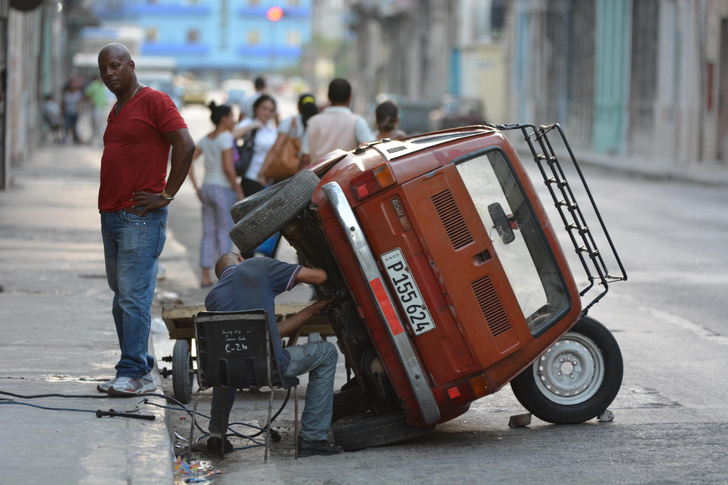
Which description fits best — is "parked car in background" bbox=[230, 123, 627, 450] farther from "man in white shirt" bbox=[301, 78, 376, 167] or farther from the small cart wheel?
"man in white shirt" bbox=[301, 78, 376, 167]

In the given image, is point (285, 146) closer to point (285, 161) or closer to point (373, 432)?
point (285, 161)

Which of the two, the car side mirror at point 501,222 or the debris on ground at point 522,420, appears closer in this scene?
the car side mirror at point 501,222

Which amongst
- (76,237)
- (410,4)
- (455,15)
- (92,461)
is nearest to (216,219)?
(76,237)

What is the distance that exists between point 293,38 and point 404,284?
122m

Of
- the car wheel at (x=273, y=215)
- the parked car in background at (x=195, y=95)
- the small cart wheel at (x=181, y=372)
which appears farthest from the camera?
the parked car in background at (x=195, y=95)

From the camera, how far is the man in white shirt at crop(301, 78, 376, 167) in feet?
32.1

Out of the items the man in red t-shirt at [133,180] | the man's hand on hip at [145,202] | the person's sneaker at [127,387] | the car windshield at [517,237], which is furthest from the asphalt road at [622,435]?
the man's hand on hip at [145,202]

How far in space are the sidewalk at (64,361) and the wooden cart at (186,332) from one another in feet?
0.79

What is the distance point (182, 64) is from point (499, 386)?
115 metres

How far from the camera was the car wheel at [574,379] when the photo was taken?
6633 millimetres

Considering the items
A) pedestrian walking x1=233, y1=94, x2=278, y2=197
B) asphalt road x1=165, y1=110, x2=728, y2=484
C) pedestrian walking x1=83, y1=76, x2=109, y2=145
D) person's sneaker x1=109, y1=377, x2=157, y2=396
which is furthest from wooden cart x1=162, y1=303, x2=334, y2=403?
pedestrian walking x1=83, y1=76, x2=109, y2=145

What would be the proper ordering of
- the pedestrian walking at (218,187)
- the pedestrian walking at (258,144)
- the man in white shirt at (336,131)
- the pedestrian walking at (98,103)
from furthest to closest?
the pedestrian walking at (98,103) → the pedestrian walking at (258,144) → the pedestrian walking at (218,187) → the man in white shirt at (336,131)

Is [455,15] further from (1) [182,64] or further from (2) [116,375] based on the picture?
(1) [182,64]

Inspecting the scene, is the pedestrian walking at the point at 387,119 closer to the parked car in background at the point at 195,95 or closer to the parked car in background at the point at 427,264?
the parked car in background at the point at 427,264
